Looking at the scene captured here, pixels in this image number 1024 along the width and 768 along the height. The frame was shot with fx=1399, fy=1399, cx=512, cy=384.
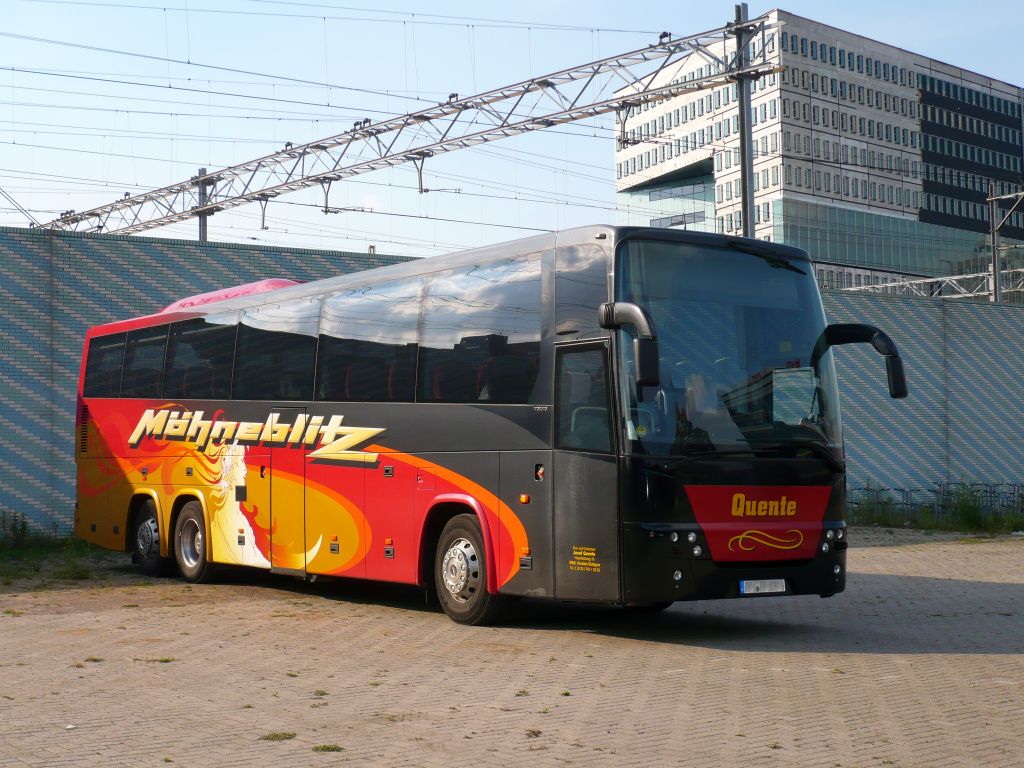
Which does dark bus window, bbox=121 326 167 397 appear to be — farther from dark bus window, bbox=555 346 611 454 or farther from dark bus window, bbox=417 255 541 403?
dark bus window, bbox=555 346 611 454

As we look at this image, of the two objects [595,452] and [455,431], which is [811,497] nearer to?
[595,452]

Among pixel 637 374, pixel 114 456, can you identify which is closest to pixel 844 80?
pixel 114 456

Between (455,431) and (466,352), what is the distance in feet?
2.49

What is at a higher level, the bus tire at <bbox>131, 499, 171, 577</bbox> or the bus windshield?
the bus windshield

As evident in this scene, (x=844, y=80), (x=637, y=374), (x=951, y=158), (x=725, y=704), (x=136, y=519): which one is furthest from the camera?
(x=951, y=158)

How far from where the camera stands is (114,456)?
779 inches

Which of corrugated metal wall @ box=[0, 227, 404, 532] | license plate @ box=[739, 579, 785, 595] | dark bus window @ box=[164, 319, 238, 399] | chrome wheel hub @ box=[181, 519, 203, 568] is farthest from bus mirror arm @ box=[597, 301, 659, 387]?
corrugated metal wall @ box=[0, 227, 404, 532]

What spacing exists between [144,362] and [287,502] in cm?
430

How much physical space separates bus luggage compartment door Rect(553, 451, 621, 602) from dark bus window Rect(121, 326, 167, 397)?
8.52m

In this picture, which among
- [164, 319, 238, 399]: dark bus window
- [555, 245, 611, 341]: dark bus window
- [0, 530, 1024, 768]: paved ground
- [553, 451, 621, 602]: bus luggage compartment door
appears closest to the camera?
[0, 530, 1024, 768]: paved ground

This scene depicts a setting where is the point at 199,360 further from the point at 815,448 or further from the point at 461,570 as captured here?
the point at 815,448

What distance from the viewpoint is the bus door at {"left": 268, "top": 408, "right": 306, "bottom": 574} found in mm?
15828

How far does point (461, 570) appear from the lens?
43.1ft

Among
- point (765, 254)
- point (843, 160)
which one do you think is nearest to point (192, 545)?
point (765, 254)
